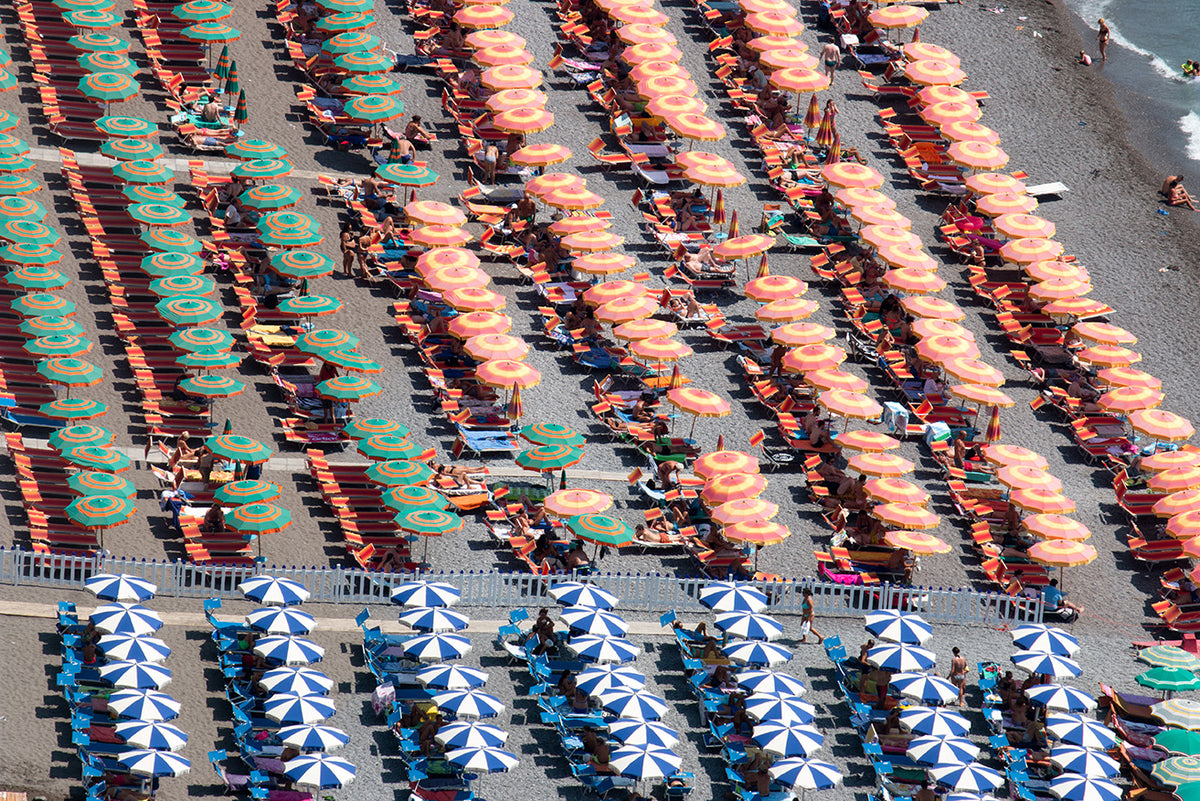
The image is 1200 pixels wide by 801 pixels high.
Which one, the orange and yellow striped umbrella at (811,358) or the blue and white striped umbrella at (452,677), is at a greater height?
the blue and white striped umbrella at (452,677)

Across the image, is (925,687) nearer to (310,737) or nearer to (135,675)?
(310,737)

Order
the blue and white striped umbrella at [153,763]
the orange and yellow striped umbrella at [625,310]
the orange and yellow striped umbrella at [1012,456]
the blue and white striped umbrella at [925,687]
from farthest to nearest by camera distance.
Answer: the orange and yellow striped umbrella at [625,310] → the orange and yellow striped umbrella at [1012,456] → the blue and white striped umbrella at [925,687] → the blue and white striped umbrella at [153,763]

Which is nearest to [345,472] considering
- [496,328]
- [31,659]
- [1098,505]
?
[496,328]

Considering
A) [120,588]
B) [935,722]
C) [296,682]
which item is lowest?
[935,722]

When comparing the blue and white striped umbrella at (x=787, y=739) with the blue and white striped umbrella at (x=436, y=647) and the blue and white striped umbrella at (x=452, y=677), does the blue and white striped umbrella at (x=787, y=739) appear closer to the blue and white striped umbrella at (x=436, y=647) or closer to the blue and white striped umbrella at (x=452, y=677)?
the blue and white striped umbrella at (x=452, y=677)

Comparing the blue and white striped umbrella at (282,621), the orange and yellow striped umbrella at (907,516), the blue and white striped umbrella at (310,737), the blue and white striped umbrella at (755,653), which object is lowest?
the orange and yellow striped umbrella at (907,516)

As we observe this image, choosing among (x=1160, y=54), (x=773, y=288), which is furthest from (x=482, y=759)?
(x=1160, y=54)

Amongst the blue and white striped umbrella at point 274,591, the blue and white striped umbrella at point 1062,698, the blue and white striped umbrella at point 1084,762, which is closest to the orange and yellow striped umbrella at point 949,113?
the blue and white striped umbrella at point 1062,698
